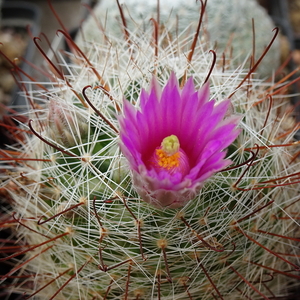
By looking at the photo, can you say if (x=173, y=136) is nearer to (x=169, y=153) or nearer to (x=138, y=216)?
(x=169, y=153)

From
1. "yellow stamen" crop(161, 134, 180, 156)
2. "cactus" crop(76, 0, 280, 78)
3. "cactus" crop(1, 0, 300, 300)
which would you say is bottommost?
"cactus" crop(1, 0, 300, 300)

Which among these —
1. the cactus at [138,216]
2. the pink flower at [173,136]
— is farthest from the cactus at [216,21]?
the pink flower at [173,136]

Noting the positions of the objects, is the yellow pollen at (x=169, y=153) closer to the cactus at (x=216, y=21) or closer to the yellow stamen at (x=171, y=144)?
the yellow stamen at (x=171, y=144)

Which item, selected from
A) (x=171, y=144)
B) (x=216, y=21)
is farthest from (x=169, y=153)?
(x=216, y=21)

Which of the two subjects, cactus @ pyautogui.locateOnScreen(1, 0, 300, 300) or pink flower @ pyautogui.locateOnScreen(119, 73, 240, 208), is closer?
pink flower @ pyautogui.locateOnScreen(119, 73, 240, 208)

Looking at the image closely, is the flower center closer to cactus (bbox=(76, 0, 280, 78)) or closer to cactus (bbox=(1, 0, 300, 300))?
cactus (bbox=(1, 0, 300, 300))

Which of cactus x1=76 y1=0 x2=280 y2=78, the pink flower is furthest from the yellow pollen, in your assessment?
cactus x1=76 y1=0 x2=280 y2=78

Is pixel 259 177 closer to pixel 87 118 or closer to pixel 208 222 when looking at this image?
pixel 208 222
